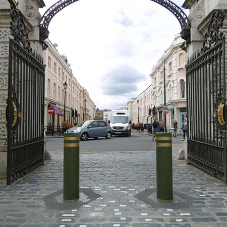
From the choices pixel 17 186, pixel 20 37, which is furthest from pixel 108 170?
pixel 20 37

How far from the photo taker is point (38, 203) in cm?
383

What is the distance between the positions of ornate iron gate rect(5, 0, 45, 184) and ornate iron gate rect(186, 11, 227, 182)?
408cm

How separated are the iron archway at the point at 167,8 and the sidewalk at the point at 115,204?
424 centimetres

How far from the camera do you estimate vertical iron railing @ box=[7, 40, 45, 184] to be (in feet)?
16.1

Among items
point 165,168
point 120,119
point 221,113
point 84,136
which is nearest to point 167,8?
point 221,113

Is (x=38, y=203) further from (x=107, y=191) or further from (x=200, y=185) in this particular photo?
(x=200, y=185)

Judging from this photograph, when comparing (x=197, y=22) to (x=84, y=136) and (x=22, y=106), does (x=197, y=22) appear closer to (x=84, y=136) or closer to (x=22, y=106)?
(x=22, y=106)

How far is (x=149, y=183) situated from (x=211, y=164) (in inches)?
63.0

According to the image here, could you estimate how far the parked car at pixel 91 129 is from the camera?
18.9 m

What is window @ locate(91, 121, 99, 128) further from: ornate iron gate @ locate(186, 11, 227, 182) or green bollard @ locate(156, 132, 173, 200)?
green bollard @ locate(156, 132, 173, 200)

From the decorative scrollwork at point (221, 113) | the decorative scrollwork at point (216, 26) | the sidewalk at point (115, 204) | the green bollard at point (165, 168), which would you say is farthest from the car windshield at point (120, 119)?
the green bollard at point (165, 168)

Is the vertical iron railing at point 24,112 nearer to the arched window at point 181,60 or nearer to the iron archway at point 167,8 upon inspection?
the iron archway at point 167,8

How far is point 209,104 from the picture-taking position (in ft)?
19.1

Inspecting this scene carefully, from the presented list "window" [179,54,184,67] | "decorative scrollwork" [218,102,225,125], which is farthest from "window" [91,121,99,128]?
"window" [179,54,184,67]
